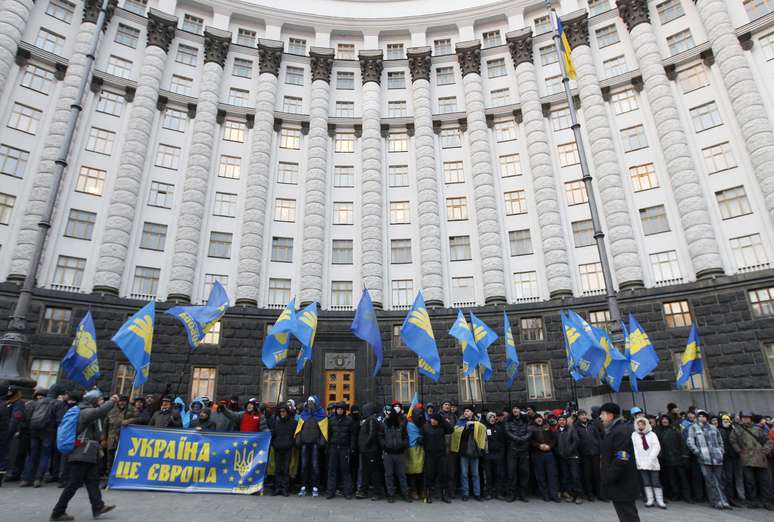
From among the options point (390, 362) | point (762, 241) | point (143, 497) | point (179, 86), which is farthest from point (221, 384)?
point (762, 241)

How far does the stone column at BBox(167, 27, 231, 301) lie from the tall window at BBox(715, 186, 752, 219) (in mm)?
32235

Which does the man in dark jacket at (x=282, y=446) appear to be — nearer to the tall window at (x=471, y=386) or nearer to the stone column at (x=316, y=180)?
the tall window at (x=471, y=386)

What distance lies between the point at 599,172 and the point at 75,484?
30.2m

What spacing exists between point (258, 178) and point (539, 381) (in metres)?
22.6

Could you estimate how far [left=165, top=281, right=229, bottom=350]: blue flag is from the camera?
14852 mm

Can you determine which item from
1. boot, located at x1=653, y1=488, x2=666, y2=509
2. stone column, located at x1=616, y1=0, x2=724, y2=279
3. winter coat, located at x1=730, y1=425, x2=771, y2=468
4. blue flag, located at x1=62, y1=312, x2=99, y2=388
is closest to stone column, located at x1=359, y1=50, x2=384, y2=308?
blue flag, located at x1=62, y1=312, x2=99, y2=388

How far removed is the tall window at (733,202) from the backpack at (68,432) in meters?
31.4

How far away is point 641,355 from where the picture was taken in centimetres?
1691

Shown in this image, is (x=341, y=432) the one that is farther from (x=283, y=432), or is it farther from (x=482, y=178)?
(x=482, y=178)

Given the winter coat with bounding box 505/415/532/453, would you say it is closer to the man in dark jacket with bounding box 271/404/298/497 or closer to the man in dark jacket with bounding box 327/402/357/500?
the man in dark jacket with bounding box 327/402/357/500

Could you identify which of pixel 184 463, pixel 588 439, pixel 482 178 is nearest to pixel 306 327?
pixel 184 463

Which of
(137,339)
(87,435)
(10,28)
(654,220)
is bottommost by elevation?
(87,435)

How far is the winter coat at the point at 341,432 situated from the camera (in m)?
11.0

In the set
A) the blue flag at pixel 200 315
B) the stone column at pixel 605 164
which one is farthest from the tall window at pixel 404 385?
the blue flag at pixel 200 315
